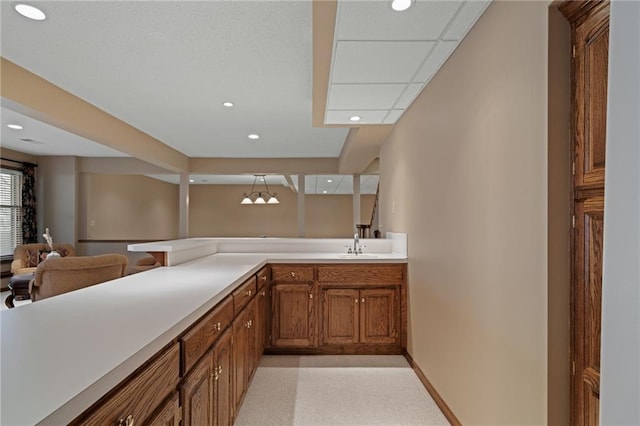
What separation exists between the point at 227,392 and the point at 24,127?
4.77 metres

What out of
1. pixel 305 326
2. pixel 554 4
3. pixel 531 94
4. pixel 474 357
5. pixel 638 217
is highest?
pixel 554 4

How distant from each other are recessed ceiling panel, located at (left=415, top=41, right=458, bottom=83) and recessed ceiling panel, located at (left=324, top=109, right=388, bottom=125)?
0.72 m

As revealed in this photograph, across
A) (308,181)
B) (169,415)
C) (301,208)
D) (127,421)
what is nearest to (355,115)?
(169,415)

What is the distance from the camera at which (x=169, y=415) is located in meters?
1.14

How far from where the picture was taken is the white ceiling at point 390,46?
5.24ft

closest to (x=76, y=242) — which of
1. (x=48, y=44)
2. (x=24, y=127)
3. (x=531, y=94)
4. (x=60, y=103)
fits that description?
(x=24, y=127)

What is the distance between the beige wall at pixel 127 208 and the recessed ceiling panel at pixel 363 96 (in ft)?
20.3

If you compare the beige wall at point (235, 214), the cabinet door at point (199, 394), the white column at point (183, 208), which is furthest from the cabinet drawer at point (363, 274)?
the beige wall at point (235, 214)

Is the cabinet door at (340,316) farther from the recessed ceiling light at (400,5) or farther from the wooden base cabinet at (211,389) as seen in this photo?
the recessed ceiling light at (400,5)

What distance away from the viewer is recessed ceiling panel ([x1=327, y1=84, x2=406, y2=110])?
2.47 metres

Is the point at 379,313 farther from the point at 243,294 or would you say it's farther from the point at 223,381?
the point at 223,381

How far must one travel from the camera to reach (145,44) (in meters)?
2.30

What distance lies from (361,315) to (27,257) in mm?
5561

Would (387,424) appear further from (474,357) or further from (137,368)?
(137,368)
